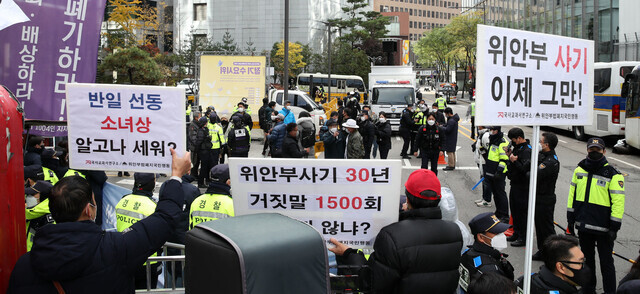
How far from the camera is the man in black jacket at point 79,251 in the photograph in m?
3.14

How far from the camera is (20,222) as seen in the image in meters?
3.54

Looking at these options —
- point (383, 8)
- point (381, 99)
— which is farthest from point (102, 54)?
point (383, 8)

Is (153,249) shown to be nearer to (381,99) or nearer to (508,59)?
(508,59)

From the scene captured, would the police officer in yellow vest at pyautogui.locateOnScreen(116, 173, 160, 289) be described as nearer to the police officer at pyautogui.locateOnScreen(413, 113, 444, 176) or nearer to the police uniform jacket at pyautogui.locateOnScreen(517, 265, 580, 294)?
the police uniform jacket at pyautogui.locateOnScreen(517, 265, 580, 294)

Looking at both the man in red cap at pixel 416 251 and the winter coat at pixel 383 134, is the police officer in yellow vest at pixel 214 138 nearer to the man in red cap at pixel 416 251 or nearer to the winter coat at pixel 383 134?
the winter coat at pixel 383 134

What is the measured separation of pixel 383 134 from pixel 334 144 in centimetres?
301

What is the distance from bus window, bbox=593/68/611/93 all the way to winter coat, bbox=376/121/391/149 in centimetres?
1117

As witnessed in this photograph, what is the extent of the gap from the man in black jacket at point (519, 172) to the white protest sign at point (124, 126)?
17.9 ft

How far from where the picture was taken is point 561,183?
14875mm

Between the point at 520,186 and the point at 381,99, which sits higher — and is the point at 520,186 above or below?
below

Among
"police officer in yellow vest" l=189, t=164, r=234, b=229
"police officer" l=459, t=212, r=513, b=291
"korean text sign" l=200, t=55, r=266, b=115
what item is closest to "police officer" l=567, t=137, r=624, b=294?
"police officer" l=459, t=212, r=513, b=291

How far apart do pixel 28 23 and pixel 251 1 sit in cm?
6875

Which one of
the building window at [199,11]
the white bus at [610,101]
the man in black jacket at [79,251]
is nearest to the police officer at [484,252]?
the man in black jacket at [79,251]

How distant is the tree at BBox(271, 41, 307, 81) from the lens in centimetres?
5725
